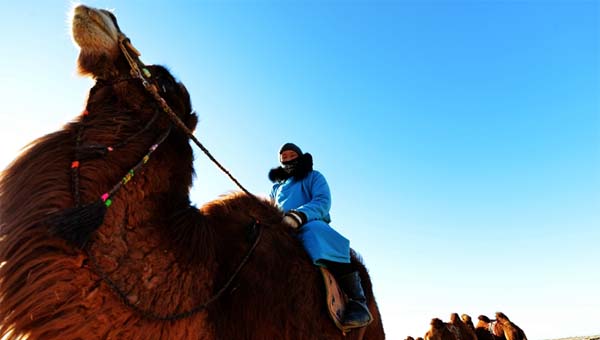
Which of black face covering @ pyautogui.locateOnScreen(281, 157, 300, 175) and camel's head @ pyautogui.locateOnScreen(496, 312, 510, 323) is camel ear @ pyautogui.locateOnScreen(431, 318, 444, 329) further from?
black face covering @ pyautogui.locateOnScreen(281, 157, 300, 175)

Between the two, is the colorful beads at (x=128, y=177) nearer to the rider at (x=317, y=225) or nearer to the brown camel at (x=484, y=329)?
the rider at (x=317, y=225)

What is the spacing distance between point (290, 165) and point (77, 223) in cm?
293

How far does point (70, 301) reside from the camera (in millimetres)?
1935

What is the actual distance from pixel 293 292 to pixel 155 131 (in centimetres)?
148

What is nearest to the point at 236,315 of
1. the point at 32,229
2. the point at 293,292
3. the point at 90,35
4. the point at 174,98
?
the point at 293,292

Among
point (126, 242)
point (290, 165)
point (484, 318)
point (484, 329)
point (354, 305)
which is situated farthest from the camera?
point (484, 318)

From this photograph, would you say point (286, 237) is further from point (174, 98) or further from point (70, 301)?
point (70, 301)

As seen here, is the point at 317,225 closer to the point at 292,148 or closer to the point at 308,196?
the point at 308,196

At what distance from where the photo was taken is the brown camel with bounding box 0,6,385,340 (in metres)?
1.95

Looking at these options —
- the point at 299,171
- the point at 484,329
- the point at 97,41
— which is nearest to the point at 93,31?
the point at 97,41

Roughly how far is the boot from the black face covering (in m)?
1.35

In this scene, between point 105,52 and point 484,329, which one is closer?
point 105,52

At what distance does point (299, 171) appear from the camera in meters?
4.54

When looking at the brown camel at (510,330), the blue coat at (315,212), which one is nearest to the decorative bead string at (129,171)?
the blue coat at (315,212)
